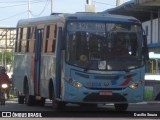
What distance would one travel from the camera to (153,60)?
113 ft

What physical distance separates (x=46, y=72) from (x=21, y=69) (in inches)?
187

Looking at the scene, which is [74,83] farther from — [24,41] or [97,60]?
[24,41]

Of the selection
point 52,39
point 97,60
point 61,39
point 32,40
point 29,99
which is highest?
point 61,39

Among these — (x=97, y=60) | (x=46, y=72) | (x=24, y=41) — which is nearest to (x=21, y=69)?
(x=24, y=41)

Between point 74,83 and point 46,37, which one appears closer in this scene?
point 74,83

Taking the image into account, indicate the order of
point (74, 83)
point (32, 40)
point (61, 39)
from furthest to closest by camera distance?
1. point (32, 40)
2. point (61, 39)
3. point (74, 83)

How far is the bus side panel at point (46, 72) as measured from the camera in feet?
70.8

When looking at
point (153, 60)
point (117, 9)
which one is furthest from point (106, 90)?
point (117, 9)

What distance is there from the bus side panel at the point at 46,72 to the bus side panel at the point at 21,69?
1.87 metres

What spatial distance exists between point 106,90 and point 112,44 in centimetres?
157

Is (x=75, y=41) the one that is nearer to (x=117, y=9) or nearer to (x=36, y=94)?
(x=36, y=94)

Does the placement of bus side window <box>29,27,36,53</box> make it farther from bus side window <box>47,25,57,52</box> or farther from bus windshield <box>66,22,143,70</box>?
bus windshield <box>66,22,143,70</box>

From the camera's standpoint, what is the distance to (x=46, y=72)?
22.6m

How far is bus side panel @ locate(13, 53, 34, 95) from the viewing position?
Answer: 25375 mm
